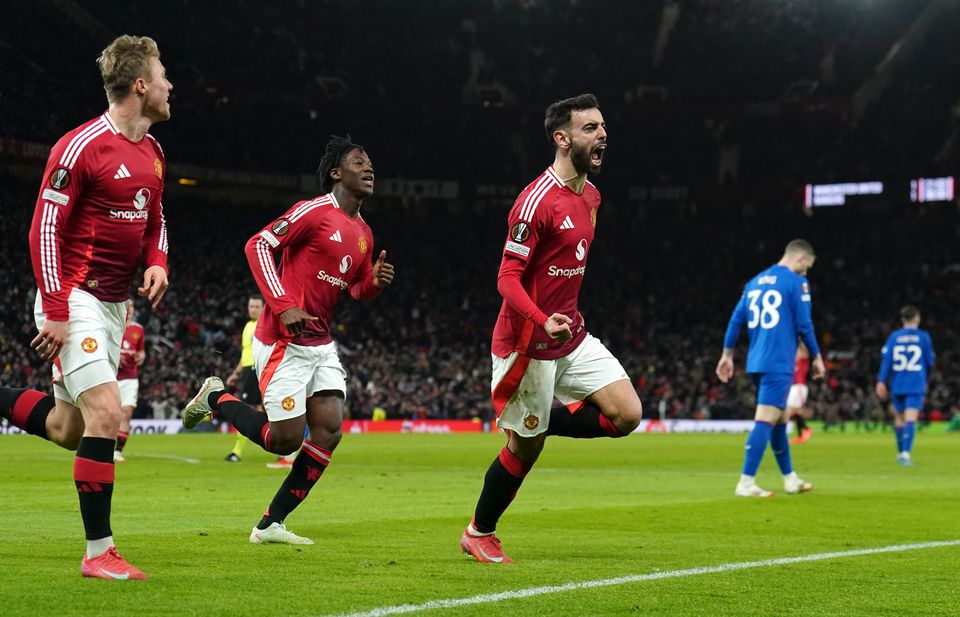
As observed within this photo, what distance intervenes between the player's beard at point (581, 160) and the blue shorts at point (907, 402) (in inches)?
582

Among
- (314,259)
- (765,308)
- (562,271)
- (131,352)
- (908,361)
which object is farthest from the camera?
(908,361)

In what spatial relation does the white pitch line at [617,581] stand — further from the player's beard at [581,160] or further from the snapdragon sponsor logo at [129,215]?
the snapdragon sponsor logo at [129,215]

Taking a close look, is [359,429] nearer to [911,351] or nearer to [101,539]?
[911,351]

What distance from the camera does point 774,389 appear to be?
43.0ft

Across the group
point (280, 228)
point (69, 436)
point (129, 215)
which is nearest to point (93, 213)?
point (129, 215)

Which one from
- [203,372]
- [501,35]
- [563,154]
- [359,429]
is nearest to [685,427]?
[359,429]

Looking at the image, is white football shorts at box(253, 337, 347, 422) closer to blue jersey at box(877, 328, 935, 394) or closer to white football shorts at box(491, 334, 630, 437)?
white football shorts at box(491, 334, 630, 437)

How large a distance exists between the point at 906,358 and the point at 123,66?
1672 centimetres

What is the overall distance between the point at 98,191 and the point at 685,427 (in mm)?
34112

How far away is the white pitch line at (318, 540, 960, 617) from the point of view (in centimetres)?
532

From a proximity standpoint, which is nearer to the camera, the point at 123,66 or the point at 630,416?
the point at 123,66

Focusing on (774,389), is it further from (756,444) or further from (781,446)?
(781,446)

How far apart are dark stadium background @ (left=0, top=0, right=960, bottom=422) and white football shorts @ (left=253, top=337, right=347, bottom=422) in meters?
30.6

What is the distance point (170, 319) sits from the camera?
37.5 m
